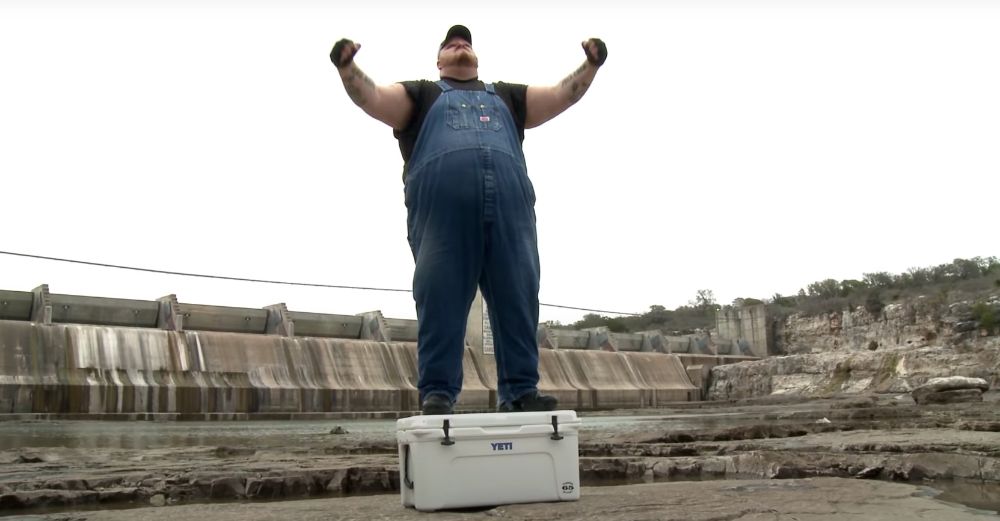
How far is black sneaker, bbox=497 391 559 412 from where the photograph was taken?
6.24ft

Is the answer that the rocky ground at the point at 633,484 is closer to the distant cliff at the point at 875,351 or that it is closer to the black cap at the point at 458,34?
the black cap at the point at 458,34

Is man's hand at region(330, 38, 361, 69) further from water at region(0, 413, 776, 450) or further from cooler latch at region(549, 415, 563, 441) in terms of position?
water at region(0, 413, 776, 450)

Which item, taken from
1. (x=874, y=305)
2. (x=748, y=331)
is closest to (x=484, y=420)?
(x=874, y=305)

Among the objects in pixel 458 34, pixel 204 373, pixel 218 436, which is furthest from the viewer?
pixel 204 373

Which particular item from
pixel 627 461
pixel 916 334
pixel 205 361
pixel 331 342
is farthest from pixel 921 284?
pixel 627 461

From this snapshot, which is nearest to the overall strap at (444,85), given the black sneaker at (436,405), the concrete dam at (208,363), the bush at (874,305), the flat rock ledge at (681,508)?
the black sneaker at (436,405)

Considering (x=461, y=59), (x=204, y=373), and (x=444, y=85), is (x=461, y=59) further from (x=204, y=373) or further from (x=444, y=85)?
(x=204, y=373)

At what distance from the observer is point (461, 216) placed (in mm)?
1909

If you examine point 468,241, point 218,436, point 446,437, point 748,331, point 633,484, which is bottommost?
point 218,436

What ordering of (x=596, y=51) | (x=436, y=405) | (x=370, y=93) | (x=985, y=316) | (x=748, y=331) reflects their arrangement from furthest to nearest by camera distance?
(x=748, y=331) < (x=985, y=316) < (x=596, y=51) < (x=370, y=93) < (x=436, y=405)

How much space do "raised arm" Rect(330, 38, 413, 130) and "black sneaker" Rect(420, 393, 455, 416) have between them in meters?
0.71

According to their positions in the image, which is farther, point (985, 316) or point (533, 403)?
point (985, 316)

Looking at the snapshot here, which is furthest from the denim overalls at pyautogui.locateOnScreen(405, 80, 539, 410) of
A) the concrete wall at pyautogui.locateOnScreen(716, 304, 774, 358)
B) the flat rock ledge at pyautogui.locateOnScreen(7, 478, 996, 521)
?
the concrete wall at pyautogui.locateOnScreen(716, 304, 774, 358)

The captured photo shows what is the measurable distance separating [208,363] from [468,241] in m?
17.8
